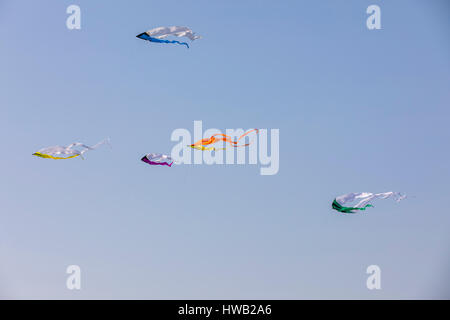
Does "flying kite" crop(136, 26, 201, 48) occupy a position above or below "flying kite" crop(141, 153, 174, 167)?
above

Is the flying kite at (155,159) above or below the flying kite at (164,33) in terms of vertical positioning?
below
